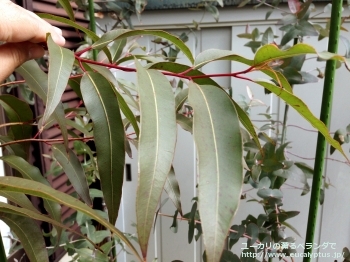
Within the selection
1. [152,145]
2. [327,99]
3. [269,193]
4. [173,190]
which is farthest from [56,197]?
[269,193]

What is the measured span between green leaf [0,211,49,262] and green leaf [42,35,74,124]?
21 cm

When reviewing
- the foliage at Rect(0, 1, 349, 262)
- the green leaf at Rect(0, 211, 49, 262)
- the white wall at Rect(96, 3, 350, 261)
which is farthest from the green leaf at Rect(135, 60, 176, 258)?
the white wall at Rect(96, 3, 350, 261)

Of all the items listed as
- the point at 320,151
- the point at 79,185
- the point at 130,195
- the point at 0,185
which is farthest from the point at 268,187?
the point at 130,195

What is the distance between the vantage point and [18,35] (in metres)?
0.30

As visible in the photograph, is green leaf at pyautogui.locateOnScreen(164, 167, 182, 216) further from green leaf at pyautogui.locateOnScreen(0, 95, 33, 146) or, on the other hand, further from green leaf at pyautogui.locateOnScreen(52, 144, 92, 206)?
green leaf at pyautogui.locateOnScreen(0, 95, 33, 146)

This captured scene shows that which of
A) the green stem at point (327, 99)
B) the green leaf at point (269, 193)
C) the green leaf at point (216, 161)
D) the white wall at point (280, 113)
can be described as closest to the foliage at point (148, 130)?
the green leaf at point (216, 161)

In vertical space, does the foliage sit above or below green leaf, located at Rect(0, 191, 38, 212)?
above

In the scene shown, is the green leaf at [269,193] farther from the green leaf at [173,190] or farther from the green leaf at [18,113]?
the green leaf at [18,113]

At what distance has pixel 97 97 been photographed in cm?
34

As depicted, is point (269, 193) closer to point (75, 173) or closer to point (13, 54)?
point (75, 173)

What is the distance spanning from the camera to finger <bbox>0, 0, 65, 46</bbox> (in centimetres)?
29

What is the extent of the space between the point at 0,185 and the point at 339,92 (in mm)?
1094

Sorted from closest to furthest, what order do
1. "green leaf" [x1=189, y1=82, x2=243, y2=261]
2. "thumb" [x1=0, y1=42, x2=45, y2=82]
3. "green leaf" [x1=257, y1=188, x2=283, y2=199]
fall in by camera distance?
"green leaf" [x1=189, y1=82, x2=243, y2=261]
"thumb" [x1=0, y1=42, x2=45, y2=82]
"green leaf" [x1=257, y1=188, x2=283, y2=199]

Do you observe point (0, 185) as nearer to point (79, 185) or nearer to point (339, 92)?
point (79, 185)
